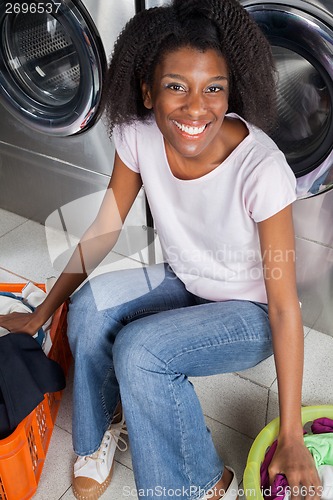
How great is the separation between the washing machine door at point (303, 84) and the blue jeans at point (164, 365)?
1.48 feet

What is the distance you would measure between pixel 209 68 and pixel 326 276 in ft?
2.78

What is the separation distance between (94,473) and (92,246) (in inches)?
20.9

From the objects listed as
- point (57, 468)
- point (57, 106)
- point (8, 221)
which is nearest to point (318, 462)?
point (57, 468)

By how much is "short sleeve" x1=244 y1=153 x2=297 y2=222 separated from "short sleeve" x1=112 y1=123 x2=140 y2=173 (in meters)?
0.32

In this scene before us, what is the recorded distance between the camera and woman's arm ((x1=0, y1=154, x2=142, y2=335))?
1.45 meters

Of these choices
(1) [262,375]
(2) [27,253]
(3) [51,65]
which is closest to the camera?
(1) [262,375]

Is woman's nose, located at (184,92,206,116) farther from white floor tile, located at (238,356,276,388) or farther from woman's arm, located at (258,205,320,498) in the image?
white floor tile, located at (238,356,276,388)

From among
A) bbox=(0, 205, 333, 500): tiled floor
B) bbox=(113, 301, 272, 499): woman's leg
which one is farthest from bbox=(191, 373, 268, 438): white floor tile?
bbox=(113, 301, 272, 499): woman's leg

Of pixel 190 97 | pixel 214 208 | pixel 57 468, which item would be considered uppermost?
pixel 190 97

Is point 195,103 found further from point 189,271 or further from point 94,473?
point 94,473

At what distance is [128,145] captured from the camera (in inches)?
54.4

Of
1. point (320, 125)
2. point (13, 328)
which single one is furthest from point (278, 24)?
point (13, 328)

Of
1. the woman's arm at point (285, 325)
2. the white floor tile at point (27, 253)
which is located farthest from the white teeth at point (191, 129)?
the white floor tile at point (27, 253)

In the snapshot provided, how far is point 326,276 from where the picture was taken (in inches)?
69.8
